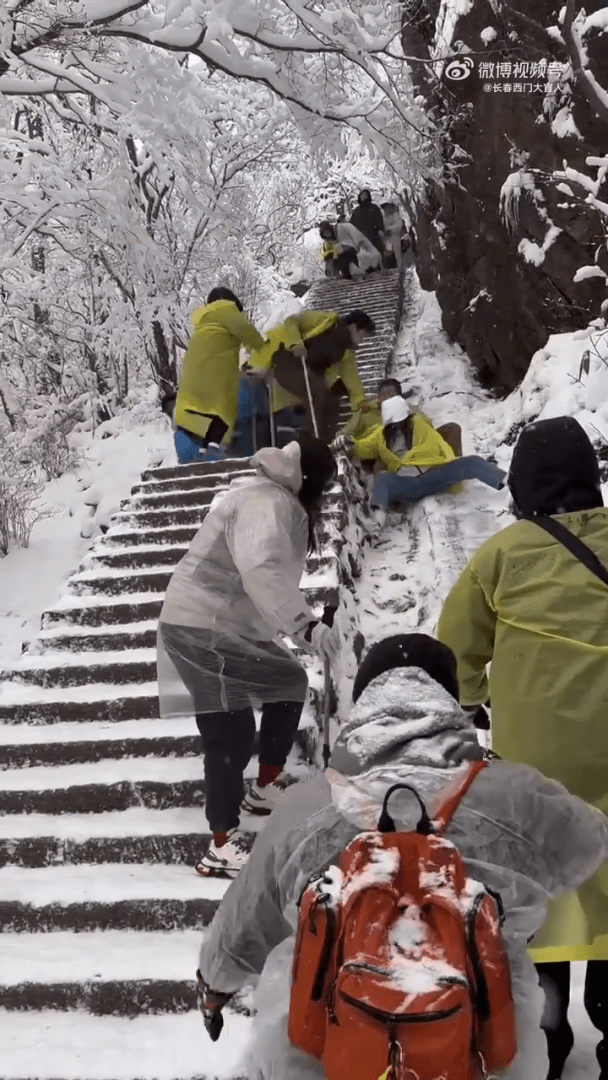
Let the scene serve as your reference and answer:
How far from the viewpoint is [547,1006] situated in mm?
2137

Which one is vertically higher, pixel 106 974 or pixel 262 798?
pixel 262 798

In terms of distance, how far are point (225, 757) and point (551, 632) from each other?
1546 millimetres

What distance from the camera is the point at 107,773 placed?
3971mm

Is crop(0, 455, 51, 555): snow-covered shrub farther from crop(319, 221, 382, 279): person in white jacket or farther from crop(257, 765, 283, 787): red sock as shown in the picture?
crop(319, 221, 382, 279): person in white jacket

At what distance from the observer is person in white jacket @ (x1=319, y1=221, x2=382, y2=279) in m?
16.8

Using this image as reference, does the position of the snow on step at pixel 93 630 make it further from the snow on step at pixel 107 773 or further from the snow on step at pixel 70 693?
the snow on step at pixel 107 773

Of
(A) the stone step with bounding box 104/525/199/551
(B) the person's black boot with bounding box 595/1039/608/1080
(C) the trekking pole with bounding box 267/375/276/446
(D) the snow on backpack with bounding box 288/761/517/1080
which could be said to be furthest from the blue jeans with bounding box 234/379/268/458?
(D) the snow on backpack with bounding box 288/761/517/1080

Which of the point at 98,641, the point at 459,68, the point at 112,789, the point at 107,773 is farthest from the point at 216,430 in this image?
the point at 459,68

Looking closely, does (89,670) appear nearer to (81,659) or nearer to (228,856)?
(81,659)

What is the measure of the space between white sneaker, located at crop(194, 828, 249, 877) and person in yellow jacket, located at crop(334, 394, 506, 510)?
414 cm

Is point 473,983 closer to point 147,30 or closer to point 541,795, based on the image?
point 541,795

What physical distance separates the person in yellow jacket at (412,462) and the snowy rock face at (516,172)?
6.18 ft

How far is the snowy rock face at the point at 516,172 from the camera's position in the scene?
7.08 meters

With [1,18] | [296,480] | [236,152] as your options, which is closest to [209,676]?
[296,480]
